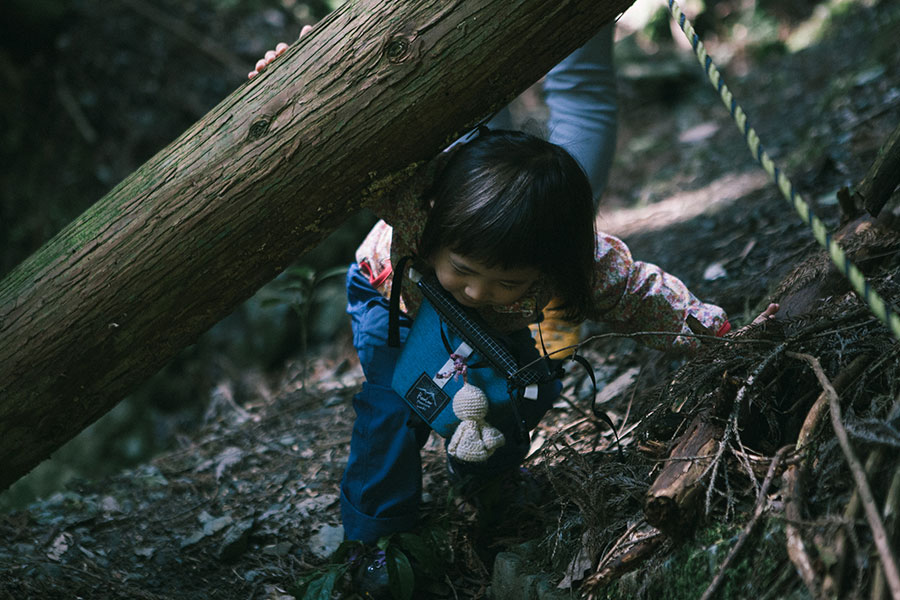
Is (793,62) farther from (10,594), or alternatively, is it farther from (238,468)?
(10,594)

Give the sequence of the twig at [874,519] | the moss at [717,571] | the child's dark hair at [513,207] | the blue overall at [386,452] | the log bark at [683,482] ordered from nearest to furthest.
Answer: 1. the twig at [874,519]
2. the moss at [717,571]
3. the log bark at [683,482]
4. the child's dark hair at [513,207]
5. the blue overall at [386,452]

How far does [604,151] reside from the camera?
2527 millimetres

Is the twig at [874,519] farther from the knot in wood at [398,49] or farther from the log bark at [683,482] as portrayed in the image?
the knot in wood at [398,49]

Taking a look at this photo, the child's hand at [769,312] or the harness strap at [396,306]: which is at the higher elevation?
the harness strap at [396,306]

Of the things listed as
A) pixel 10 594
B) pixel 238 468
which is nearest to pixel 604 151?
pixel 238 468

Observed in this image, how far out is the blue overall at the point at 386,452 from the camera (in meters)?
2.09

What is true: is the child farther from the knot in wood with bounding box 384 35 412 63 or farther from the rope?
the rope

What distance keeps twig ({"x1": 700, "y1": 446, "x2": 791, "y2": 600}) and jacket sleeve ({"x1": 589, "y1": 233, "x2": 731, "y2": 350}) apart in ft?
2.25

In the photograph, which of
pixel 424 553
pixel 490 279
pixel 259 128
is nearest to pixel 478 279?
pixel 490 279

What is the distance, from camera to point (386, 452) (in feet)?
6.93

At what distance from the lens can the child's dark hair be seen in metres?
1.84

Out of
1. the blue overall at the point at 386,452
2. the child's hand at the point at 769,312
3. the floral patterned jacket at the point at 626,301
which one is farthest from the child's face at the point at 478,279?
the child's hand at the point at 769,312

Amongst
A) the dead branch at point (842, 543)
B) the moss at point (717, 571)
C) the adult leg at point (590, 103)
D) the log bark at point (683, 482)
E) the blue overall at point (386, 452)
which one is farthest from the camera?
the adult leg at point (590, 103)

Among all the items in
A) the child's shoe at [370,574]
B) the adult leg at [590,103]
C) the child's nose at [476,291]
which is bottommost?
the child's shoe at [370,574]
